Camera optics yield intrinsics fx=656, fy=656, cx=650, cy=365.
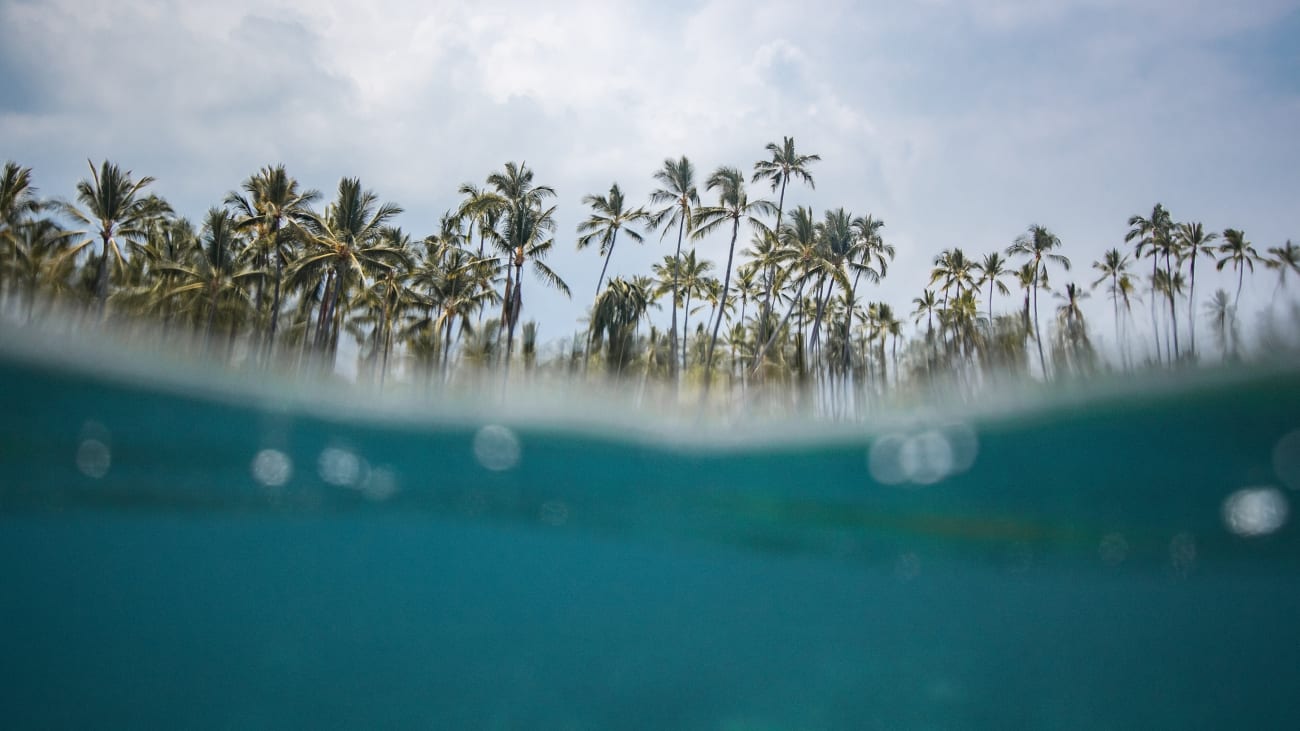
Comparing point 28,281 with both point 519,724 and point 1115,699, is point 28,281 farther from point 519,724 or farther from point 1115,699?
point 1115,699

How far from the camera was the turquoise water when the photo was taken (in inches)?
465

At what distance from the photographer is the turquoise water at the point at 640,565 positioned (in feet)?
38.7

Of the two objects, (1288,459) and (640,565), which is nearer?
(1288,459)

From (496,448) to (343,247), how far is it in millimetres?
16099

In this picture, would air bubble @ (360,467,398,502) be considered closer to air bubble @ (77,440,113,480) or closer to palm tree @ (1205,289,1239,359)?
air bubble @ (77,440,113,480)

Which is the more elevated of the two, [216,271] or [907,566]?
[216,271]

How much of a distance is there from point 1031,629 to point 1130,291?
30.4 meters

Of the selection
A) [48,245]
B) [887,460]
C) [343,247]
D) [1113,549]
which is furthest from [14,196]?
[1113,549]

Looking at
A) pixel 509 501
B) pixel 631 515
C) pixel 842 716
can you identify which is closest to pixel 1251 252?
pixel 842 716

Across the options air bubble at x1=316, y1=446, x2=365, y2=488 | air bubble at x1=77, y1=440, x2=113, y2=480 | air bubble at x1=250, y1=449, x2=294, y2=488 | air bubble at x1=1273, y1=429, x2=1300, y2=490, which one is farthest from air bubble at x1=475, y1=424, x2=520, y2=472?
air bubble at x1=1273, y1=429, x2=1300, y2=490

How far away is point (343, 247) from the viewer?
25625 mm

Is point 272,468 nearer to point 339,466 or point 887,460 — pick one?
point 339,466

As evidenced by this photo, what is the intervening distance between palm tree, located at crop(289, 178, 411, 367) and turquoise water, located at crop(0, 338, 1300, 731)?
10.3 metres

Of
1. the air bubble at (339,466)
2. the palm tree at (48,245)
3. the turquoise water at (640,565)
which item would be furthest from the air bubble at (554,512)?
the palm tree at (48,245)
